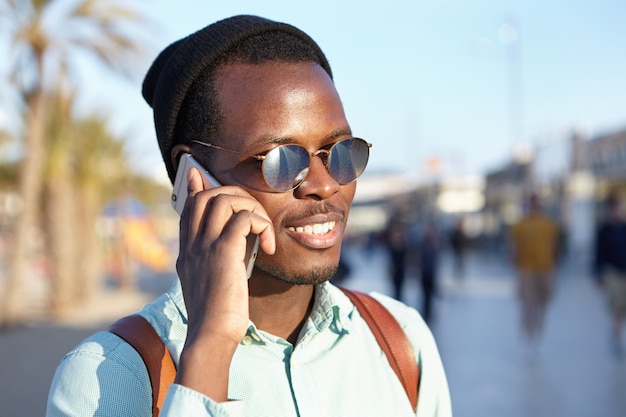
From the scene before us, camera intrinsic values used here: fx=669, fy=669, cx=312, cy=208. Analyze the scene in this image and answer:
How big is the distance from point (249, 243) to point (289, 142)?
24 centimetres

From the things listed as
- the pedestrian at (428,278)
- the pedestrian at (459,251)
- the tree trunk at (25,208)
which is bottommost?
the pedestrian at (459,251)

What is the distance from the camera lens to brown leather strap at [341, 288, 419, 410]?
1.55 metres

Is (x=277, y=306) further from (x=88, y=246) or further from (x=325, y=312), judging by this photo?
(x=88, y=246)

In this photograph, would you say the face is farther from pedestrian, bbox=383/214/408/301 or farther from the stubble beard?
pedestrian, bbox=383/214/408/301

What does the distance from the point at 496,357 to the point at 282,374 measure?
23.6 ft

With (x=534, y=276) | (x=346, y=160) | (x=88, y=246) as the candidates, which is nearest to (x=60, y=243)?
(x=88, y=246)

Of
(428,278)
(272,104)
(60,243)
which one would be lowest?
(428,278)

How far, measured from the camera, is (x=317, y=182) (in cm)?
148

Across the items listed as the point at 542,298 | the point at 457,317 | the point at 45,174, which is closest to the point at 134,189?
the point at 45,174

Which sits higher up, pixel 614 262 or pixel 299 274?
pixel 299 274

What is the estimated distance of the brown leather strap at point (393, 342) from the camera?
155 centimetres

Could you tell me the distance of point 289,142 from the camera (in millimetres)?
1430

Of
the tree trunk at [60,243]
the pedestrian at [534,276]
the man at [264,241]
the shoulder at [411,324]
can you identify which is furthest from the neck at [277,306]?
the tree trunk at [60,243]

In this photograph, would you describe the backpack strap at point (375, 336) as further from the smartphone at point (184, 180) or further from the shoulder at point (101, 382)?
the smartphone at point (184, 180)
